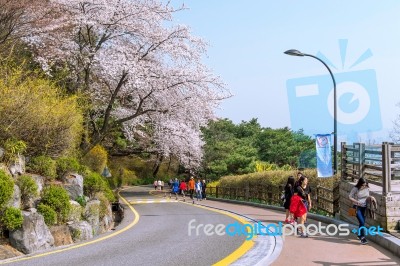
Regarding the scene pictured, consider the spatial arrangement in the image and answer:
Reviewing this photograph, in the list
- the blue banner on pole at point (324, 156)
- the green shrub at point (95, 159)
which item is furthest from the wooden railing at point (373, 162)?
the green shrub at point (95, 159)

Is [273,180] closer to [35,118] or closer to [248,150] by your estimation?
[35,118]

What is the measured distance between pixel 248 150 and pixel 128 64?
79.4 feet

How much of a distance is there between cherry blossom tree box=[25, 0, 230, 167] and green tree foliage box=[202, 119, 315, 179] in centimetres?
1599

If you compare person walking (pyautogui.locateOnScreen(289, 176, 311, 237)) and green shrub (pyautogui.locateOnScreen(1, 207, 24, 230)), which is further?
person walking (pyautogui.locateOnScreen(289, 176, 311, 237))

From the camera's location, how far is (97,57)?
76.9 feet

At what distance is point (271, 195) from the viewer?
26.2 m

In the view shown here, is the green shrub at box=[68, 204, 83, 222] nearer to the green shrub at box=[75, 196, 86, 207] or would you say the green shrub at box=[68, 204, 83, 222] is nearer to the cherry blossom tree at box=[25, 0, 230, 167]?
the green shrub at box=[75, 196, 86, 207]

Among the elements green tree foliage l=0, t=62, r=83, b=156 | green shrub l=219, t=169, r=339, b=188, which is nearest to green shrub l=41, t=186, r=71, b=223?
green tree foliage l=0, t=62, r=83, b=156

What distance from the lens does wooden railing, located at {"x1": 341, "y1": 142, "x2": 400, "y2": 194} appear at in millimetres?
11914

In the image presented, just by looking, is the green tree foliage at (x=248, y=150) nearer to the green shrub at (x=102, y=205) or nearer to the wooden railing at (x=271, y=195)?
the wooden railing at (x=271, y=195)

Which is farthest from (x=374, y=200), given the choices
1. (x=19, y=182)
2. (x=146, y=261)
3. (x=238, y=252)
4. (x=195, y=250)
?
(x=19, y=182)

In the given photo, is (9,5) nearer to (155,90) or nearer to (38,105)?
(38,105)

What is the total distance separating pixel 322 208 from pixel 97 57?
12746 mm

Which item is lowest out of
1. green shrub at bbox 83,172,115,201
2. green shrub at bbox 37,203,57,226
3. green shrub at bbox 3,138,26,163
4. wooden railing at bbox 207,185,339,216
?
wooden railing at bbox 207,185,339,216
